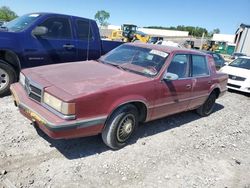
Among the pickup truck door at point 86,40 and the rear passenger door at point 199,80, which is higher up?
the pickup truck door at point 86,40

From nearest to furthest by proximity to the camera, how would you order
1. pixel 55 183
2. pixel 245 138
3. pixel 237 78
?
pixel 55 183 < pixel 245 138 < pixel 237 78

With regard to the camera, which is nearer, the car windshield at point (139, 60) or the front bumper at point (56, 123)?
the front bumper at point (56, 123)

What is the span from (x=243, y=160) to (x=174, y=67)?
2.06 meters

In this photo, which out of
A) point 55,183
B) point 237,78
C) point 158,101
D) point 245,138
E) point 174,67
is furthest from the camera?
point 237,78

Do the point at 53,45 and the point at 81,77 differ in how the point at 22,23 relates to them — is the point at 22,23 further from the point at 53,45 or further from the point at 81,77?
the point at 81,77

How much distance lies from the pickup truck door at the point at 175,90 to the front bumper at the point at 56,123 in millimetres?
1260

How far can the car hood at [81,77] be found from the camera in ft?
10.7

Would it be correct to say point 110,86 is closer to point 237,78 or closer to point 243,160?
point 243,160

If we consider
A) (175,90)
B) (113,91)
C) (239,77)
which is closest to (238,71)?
(239,77)

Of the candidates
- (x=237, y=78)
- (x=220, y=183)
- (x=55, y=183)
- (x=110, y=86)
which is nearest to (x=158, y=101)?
(x=110, y=86)

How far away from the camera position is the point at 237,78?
9.26 meters

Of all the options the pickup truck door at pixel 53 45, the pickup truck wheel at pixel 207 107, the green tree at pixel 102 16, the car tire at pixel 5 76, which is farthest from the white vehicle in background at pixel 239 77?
the green tree at pixel 102 16

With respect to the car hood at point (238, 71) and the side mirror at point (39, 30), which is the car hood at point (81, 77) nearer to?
the side mirror at point (39, 30)

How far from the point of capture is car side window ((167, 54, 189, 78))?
4.40 meters
